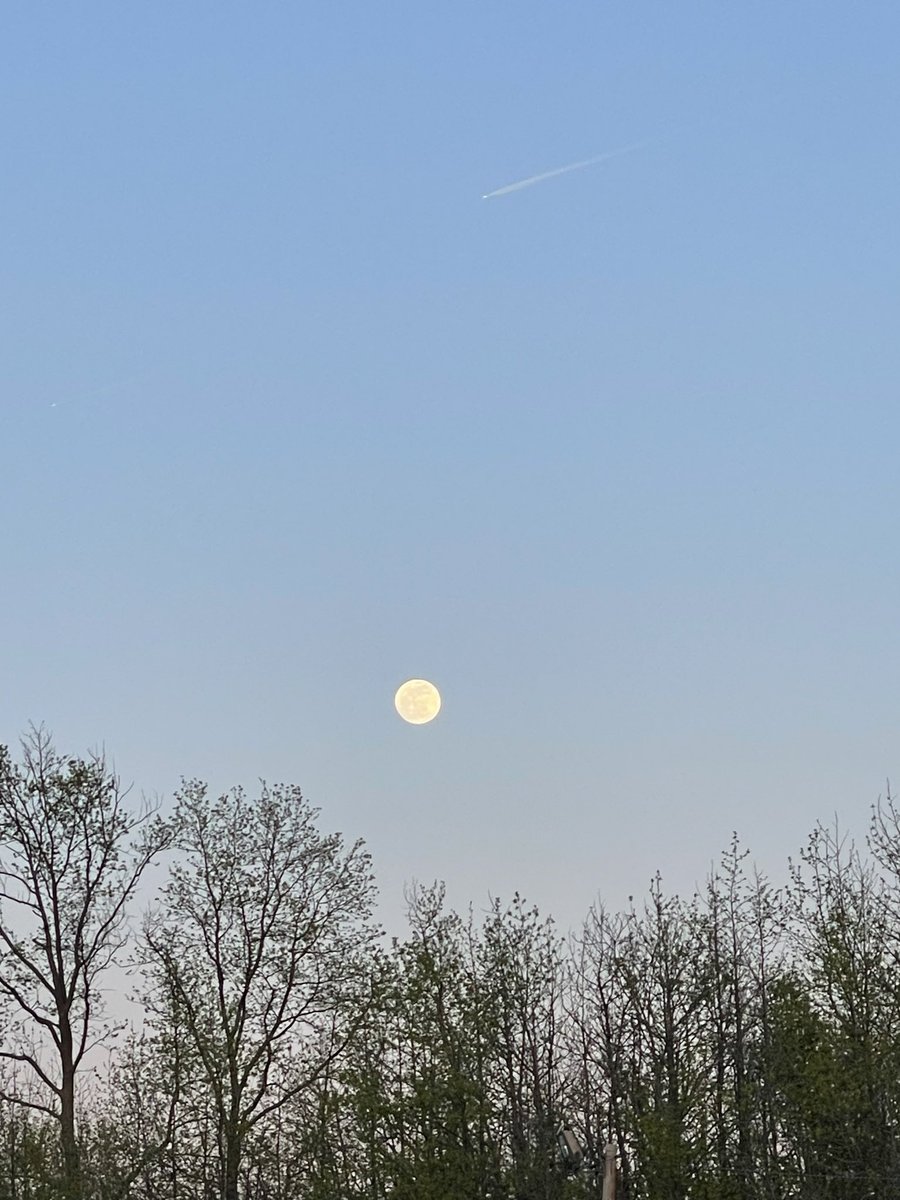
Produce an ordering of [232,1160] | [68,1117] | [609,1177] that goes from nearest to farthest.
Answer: [609,1177] < [68,1117] < [232,1160]

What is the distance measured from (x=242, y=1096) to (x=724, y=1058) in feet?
36.6

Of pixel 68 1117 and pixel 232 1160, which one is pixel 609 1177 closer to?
pixel 232 1160

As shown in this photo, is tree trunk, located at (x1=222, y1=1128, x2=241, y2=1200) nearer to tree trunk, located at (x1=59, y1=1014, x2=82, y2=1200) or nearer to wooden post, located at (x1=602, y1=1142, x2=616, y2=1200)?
tree trunk, located at (x1=59, y1=1014, x2=82, y2=1200)

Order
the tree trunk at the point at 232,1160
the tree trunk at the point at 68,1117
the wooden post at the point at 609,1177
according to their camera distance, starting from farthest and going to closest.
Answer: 1. the tree trunk at the point at 232,1160
2. the tree trunk at the point at 68,1117
3. the wooden post at the point at 609,1177

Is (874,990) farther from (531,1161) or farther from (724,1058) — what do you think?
(531,1161)

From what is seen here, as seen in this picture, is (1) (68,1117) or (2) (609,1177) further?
(1) (68,1117)

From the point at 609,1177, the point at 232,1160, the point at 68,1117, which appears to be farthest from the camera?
the point at 232,1160

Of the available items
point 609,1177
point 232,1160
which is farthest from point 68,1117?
point 609,1177

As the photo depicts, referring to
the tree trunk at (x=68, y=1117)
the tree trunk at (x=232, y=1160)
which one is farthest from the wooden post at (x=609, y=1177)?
the tree trunk at (x=68, y=1117)

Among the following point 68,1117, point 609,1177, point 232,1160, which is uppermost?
point 68,1117

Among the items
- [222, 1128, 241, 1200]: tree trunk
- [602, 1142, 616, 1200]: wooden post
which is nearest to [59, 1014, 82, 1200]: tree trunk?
[222, 1128, 241, 1200]: tree trunk

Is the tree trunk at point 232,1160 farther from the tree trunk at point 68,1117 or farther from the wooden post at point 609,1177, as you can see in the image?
the wooden post at point 609,1177

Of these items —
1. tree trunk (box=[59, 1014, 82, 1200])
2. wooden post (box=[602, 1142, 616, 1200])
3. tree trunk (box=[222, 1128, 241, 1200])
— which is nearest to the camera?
wooden post (box=[602, 1142, 616, 1200])

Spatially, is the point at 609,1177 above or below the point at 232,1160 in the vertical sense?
below
